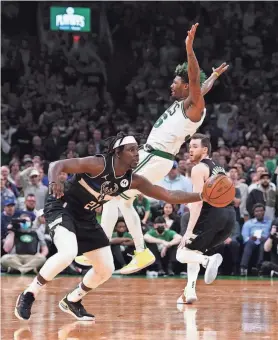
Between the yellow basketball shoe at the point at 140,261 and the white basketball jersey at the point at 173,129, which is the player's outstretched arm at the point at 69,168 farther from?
the yellow basketball shoe at the point at 140,261

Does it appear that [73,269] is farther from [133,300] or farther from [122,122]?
[122,122]

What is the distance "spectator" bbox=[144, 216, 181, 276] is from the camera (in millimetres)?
13242

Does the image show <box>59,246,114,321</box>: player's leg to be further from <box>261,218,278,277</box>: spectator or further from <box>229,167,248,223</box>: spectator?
<box>229,167,248,223</box>: spectator

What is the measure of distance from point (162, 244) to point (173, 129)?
434 cm

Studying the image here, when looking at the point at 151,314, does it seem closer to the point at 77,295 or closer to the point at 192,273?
the point at 77,295

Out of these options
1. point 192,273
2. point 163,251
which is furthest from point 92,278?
point 163,251

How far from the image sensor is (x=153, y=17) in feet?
69.9

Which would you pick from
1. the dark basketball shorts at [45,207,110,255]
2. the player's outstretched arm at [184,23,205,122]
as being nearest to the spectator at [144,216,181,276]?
the player's outstretched arm at [184,23,205,122]

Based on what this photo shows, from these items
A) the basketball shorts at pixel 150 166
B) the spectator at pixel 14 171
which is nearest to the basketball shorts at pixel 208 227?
the basketball shorts at pixel 150 166

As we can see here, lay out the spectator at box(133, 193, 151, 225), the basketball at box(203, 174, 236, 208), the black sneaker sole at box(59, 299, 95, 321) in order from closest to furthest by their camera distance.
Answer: the basketball at box(203, 174, 236, 208), the black sneaker sole at box(59, 299, 95, 321), the spectator at box(133, 193, 151, 225)

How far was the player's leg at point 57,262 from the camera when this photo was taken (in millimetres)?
7574

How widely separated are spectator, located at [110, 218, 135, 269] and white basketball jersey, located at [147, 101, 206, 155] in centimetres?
413

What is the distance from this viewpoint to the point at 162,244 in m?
13.3

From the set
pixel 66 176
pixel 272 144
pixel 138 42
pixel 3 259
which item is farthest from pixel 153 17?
pixel 3 259
